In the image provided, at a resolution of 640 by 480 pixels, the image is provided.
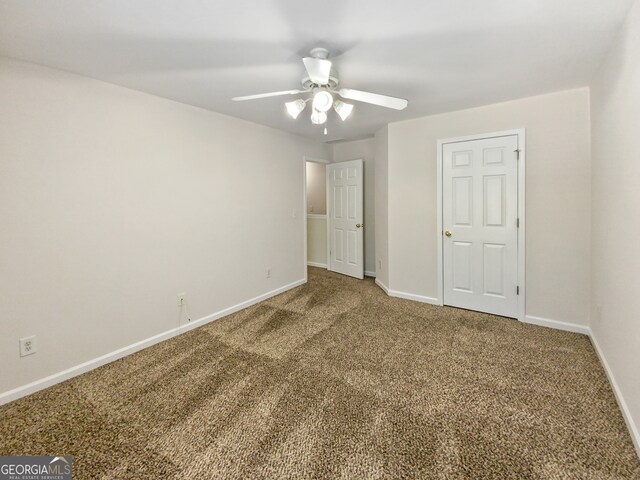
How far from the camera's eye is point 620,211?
6.09ft

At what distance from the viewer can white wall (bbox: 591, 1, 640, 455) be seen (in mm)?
1587

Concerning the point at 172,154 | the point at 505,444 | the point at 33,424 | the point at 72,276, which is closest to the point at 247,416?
the point at 33,424

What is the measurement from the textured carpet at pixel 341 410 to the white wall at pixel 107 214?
→ 14.7 inches

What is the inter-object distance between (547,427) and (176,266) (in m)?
3.10

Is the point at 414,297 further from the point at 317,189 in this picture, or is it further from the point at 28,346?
the point at 28,346

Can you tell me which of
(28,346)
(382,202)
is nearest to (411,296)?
(382,202)

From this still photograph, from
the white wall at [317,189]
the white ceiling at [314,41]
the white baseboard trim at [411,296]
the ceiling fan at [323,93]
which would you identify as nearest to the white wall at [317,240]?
the white wall at [317,189]

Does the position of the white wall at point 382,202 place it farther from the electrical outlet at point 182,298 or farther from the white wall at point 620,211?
the electrical outlet at point 182,298

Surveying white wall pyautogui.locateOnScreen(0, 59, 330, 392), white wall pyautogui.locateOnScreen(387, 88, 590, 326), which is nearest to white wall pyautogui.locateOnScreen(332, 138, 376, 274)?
white wall pyautogui.locateOnScreen(387, 88, 590, 326)

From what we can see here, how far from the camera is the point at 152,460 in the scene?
151cm

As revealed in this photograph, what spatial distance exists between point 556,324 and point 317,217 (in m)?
3.92

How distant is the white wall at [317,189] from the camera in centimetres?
602

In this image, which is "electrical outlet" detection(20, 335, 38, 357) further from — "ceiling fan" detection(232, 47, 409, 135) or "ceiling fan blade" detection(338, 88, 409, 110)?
"ceiling fan blade" detection(338, 88, 409, 110)

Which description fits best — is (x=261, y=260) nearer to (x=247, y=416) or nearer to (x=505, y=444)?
(x=247, y=416)
